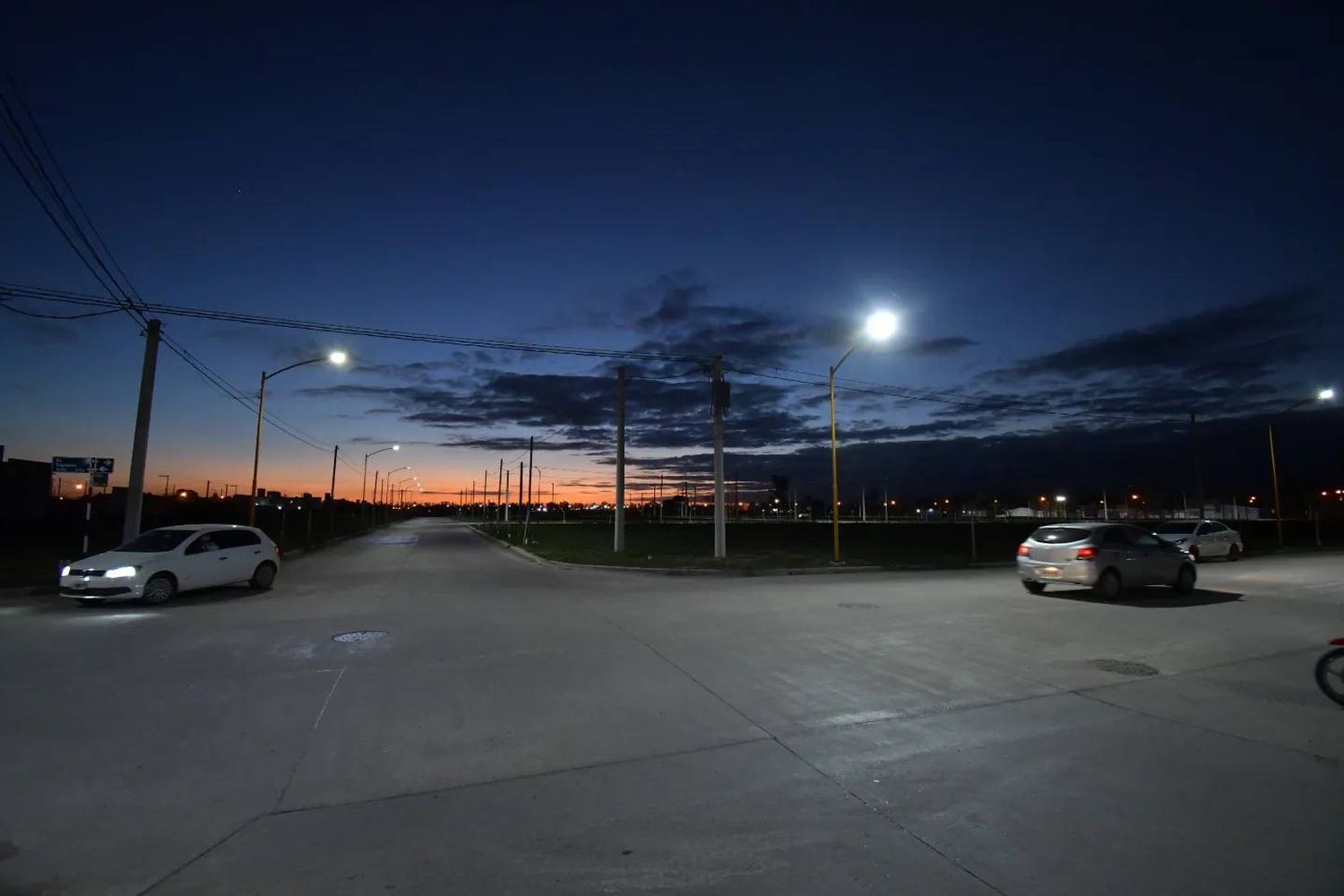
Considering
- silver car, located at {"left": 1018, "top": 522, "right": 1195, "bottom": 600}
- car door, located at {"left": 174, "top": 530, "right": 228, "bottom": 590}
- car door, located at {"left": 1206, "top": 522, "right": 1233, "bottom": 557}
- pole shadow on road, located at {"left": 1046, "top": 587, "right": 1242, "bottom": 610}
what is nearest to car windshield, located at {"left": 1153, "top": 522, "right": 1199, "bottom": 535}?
car door, located at {"left": 1206, "top": 522, "right": 1233, "bottom": 557}

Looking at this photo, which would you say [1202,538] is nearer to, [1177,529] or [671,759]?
[1177,529]

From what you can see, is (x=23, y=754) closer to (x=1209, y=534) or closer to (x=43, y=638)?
(x=43, y=638)

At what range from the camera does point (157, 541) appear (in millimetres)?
15078

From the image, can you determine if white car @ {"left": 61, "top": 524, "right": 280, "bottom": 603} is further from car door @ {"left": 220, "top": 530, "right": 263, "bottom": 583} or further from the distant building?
the distant building

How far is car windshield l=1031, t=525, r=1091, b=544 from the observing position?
15.0 meters

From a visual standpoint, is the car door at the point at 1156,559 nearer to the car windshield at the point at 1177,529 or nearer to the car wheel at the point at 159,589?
the car windshield at the point at 1177,529

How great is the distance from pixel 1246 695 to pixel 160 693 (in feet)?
37.8

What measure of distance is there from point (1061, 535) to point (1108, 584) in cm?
135

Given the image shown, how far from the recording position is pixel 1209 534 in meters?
26.6

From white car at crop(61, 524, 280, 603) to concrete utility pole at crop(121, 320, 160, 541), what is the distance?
511 cm

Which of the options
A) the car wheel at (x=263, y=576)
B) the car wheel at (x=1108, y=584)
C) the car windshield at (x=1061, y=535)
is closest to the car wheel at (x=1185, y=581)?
the car wheel at (x=1108, y=584)

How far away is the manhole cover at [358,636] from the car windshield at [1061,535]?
45.3ft

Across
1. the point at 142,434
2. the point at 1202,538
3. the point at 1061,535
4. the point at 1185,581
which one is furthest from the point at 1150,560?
the point at 142,434

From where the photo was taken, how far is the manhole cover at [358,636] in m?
10.4
